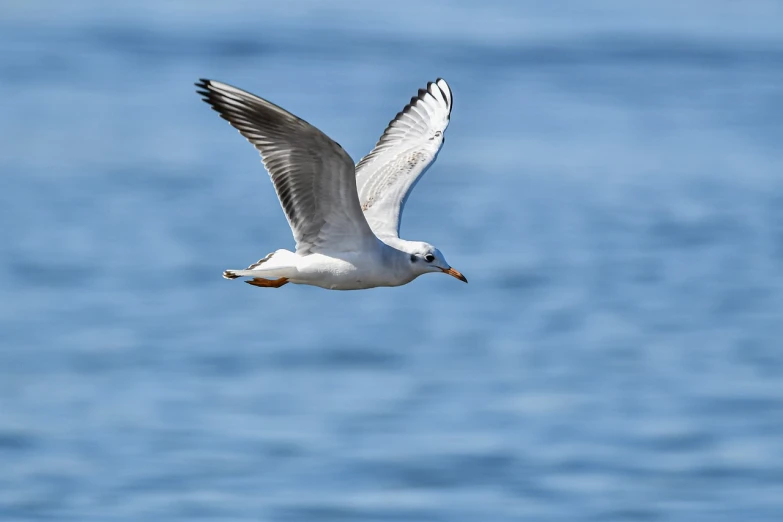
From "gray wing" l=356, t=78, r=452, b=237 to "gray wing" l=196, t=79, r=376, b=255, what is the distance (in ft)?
2.58

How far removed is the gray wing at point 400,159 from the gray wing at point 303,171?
785mm

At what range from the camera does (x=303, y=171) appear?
10812 millimetres

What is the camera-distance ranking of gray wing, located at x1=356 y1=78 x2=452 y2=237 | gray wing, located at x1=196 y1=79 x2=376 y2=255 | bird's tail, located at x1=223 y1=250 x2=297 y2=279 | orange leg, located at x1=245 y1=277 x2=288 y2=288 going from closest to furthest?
gray wing, located at x1=196 y1=79 x2=376 y2=255
bird's tail, located at x1=223 y1=250 x2=297 y2=279
orange leg, located at x1=245 y1=277 x2=288 y2=288
gray wing, located at x1=356 y1=78 x2=452 y2=237

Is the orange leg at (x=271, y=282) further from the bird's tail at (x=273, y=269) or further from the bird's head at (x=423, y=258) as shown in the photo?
Answer: the bird's head at (x=423, y=258)

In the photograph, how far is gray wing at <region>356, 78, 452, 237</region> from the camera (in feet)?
39.9

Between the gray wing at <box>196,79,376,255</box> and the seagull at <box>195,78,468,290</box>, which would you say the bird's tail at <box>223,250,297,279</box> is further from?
the gray wing at <box>196,79,376,255</box>

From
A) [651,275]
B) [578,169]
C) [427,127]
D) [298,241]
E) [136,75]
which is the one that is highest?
[136,75]

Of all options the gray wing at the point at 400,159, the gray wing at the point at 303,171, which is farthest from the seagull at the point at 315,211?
the gray wing at the point at 400,159

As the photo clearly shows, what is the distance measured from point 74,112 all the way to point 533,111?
1134 centimetres

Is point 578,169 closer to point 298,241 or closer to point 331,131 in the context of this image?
point 331,131

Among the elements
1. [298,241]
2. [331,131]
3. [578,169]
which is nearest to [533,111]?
[578,169]

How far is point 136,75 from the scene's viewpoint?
150ft

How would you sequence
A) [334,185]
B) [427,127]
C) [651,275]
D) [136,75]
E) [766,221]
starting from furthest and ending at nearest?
[136,75] < [766,221] < [651,275] < [427,127] < [334,185]

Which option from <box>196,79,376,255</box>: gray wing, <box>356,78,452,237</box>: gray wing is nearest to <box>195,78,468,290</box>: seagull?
<box>196,79,376,255</box>: gray wing
